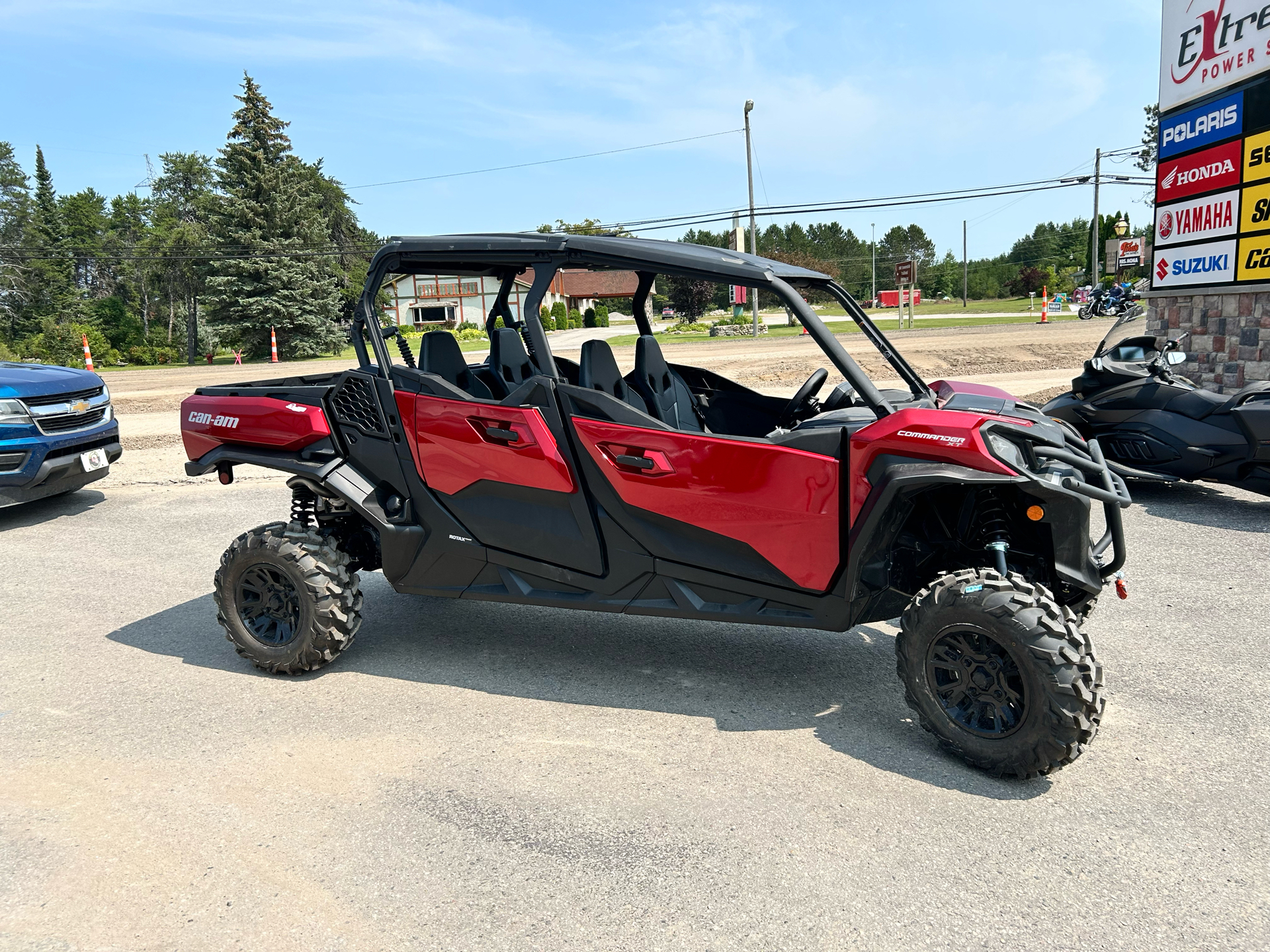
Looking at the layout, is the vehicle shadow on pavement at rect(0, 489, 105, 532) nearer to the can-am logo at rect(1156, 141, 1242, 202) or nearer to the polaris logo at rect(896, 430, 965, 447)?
the polaris logo at rect(896, 430, 965, 447)

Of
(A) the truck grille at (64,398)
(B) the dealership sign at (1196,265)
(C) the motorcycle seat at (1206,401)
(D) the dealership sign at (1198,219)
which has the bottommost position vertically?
(C) the motorcycle seat at (1206,401)

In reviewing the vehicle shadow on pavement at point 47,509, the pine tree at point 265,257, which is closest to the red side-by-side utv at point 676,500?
the vehicle shadow on pavement at point 47,509

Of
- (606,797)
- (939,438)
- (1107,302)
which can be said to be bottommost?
(606,797)

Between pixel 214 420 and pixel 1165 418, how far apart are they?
6.80m

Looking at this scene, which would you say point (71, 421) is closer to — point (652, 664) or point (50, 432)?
point (50, 432)

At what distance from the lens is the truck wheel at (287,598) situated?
4.18 m

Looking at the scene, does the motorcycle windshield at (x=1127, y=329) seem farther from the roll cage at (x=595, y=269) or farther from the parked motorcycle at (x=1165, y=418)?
the roll cage at (x=595, y=269)

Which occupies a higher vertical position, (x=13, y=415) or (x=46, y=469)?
(x=13, y=415)

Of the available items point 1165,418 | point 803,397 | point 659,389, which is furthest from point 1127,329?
point 659,389


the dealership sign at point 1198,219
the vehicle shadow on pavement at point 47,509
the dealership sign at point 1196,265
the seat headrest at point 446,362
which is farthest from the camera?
the dealership sign at point 1196,265

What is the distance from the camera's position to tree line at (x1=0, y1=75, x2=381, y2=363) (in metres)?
37.5

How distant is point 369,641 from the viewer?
4.79 m

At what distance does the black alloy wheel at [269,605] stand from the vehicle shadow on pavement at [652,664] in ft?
0.71

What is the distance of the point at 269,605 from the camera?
4348 mm
